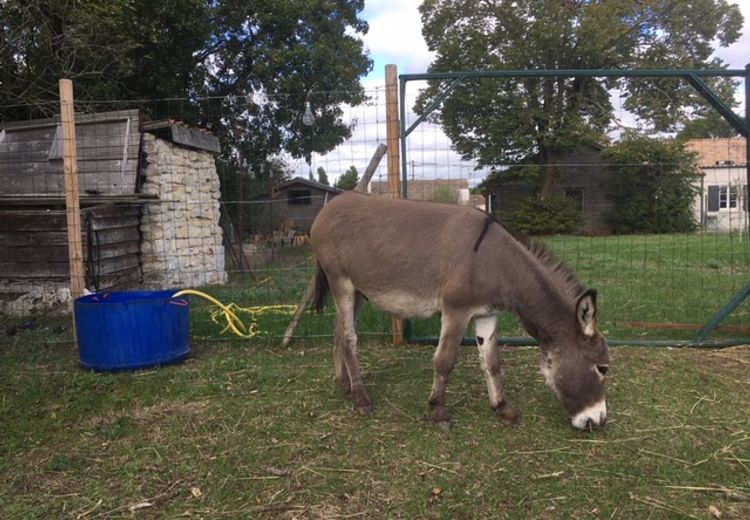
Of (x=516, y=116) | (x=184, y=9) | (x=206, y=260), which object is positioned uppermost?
(x=184, y=9)

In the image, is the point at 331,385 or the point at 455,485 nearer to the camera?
the point at 455,485

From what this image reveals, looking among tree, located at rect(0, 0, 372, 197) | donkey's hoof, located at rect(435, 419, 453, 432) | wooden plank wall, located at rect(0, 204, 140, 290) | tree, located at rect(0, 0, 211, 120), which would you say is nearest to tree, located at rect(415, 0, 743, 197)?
tree, located at rect(0, 0, 372, 197)

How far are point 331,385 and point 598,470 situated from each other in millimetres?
2424

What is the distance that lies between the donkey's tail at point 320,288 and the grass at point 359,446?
704 millimetres

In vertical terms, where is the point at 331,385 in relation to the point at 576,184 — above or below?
below

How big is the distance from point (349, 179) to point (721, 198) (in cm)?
668

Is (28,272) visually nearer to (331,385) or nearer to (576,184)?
(331,385)

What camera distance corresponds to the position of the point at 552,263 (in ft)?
13.5

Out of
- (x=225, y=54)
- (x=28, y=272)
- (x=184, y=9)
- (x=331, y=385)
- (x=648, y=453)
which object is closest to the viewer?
(x=648, y=453)

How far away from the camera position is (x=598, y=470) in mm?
3328

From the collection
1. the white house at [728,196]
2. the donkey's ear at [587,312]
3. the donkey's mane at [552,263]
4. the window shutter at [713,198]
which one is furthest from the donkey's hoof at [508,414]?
the window shutter at [713,198]

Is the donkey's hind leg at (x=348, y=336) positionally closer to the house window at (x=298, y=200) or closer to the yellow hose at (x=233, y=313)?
the yellow hose at (x=233, y=313)

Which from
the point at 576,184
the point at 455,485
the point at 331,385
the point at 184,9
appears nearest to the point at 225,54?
the point at 184,9

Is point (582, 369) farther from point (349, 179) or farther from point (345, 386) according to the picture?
point (349, 179)
